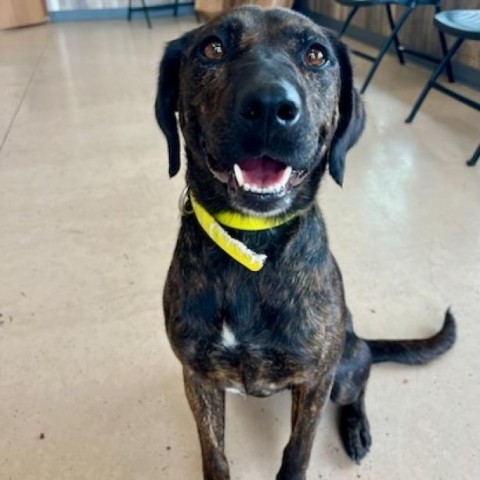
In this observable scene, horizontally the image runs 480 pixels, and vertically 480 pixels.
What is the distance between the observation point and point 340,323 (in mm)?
1225

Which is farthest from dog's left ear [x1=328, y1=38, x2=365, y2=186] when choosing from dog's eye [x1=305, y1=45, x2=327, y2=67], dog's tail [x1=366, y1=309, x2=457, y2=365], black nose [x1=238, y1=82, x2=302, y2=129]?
dog's tail [x1=366, y1=309, x2=457, y2=365]

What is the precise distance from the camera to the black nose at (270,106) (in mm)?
911

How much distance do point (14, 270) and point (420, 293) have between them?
149 centimetres

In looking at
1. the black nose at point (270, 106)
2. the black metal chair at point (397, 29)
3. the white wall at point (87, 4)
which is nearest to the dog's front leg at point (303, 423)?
the black nose at point (270, 106)

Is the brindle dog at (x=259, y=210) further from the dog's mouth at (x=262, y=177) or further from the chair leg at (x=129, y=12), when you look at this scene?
the chair leg at (x=129, y=12)

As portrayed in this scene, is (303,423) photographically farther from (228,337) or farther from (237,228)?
(237,228)

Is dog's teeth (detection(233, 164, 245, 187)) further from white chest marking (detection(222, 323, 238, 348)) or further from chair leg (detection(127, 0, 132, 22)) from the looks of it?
chair leg (detection(127, 0, 132, 22))

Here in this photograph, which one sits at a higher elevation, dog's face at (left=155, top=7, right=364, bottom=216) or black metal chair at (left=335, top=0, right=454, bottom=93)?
dog's face at (left=155, top=7, right=364, bottom=216)

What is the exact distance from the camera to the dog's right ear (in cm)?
122

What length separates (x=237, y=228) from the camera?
1.13m

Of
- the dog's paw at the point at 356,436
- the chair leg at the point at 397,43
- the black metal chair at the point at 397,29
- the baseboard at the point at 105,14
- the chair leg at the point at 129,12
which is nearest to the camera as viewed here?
the dog's paw at the point at 356,436

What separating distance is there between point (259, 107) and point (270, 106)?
0.02m

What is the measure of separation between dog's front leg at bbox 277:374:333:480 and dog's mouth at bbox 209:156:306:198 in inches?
17.2

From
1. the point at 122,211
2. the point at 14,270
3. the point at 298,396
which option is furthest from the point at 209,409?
the point at 122,211
